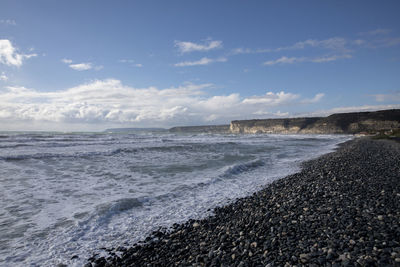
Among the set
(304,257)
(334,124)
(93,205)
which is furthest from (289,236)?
Result: (334,124)

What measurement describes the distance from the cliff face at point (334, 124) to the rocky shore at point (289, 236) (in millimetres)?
93726

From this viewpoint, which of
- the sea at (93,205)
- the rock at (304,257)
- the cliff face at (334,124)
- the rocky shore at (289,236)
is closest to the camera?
the rock at (304,257)

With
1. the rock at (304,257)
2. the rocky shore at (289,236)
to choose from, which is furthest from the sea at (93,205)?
the rock at (304,257)

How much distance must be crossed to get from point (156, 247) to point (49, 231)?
3.07 meters

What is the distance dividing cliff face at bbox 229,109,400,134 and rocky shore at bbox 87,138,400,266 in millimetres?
93726

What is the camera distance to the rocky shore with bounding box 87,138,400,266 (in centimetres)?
346

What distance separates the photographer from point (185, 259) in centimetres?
404

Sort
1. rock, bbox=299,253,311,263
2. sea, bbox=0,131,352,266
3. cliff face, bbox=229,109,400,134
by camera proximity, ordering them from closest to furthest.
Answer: rock, bbox=299,253,311,263
sea, bbox=0,131,352,266
cliff face, bbox=229,109,400,134

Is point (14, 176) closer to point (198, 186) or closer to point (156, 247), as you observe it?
point (198, 186)

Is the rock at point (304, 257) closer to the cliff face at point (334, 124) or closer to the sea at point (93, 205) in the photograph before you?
the sea at point (93, 205)

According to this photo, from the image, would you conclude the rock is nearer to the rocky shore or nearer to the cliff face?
the rocky shore

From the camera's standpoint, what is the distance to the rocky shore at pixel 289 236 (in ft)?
11.4

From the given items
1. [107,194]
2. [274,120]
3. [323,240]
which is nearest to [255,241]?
[323,240]

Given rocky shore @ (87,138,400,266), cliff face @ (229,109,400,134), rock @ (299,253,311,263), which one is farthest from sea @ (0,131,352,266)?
cliff face @ (229,109,400,134)
